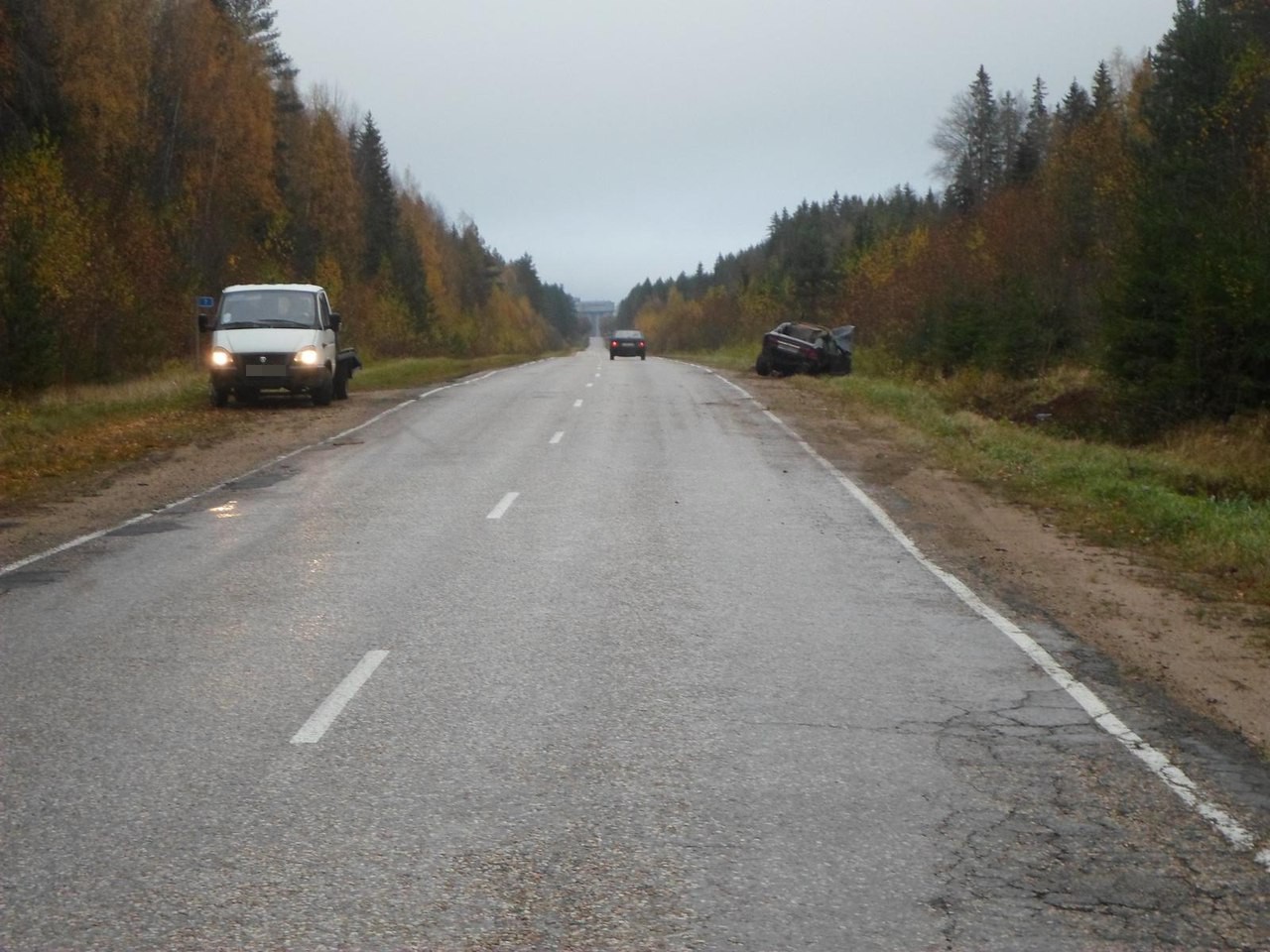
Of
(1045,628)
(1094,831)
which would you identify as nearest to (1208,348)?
(1045,628)

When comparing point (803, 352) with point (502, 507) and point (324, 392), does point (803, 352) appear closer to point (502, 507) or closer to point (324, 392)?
point (324, 392)

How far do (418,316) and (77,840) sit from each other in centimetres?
8889

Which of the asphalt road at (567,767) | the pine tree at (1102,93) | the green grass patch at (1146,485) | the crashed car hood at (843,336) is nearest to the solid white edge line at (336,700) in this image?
the asphalt road at (567,767)

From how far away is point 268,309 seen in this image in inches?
1047

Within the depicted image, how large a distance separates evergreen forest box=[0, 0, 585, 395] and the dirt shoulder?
10319 millimetres

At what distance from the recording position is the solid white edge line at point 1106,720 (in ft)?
16.7

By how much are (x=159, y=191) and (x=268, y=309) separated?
89.5ft

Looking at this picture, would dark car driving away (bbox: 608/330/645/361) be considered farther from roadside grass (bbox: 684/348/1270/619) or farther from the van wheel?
the van wheel

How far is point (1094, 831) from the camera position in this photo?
507cm

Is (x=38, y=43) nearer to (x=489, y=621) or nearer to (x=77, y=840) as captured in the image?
(x=489, y=621)

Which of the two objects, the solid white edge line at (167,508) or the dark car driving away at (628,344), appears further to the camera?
the dark car driving away at (628,344)

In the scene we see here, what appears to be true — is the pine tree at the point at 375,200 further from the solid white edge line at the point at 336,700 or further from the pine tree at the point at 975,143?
the solid white edge line at the point at 336,700

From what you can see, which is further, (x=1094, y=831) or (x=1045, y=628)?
(x=1045, y=628)

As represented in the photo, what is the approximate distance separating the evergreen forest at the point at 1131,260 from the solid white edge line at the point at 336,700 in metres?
20.1
